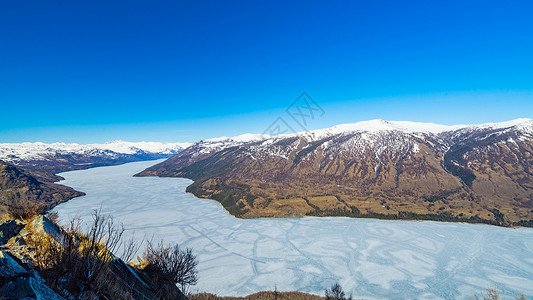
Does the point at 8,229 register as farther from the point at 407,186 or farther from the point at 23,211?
the point at 407,186

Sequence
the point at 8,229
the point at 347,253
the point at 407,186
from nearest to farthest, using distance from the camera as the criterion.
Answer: the point at 8,229
the point at 347,253
the point at 407,186

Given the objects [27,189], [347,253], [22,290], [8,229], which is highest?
[22,290]

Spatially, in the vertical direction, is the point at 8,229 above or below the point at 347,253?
above

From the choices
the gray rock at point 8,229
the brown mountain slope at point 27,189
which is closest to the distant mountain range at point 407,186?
the brown mountain slope at point 27,189

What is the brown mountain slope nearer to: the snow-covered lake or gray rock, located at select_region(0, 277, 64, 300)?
the snow-covered lake

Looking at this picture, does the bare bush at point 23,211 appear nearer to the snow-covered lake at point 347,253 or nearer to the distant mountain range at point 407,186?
the snow-covered lake at point 347,253

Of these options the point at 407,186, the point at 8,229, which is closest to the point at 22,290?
the point at 8,229

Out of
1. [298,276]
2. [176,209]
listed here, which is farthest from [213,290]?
[176,209]

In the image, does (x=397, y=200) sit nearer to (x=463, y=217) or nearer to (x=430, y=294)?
(x=463, y=217)
